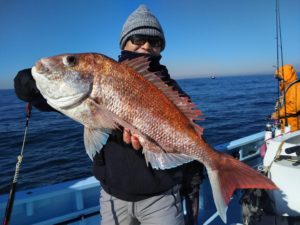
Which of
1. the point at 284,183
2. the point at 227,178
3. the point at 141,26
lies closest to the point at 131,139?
the point at 227,178

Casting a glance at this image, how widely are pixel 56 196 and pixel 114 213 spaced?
1.29 m

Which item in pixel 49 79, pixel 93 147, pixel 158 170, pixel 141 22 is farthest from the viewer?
pixel 141 22

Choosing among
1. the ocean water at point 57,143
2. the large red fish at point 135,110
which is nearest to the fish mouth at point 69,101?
the large red fish at point 135,110

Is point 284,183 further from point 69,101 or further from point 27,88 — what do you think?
point 27,88

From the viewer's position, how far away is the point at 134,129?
2059 millimetres

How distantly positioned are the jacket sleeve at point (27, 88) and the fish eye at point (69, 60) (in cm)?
47

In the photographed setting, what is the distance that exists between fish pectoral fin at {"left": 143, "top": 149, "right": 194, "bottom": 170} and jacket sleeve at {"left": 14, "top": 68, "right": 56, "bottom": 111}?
39.6 inches

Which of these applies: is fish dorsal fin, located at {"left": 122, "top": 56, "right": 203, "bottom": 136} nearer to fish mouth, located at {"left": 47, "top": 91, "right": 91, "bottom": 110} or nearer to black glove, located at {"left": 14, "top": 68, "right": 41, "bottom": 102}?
fish mouth, located at {"left": 47, "top": 91, "right": 91, "bottom": 110}

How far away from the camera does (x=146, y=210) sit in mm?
2422

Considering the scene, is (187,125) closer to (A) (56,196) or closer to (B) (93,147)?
(B) (93,147)

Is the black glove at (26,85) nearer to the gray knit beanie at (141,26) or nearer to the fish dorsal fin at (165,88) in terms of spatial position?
the fish dorsal fin at (165,88)

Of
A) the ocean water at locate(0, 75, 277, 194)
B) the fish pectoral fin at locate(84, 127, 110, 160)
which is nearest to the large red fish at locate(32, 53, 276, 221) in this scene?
the fish pectoral fin at locate(84, 127, 110, 160)

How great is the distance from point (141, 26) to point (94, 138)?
47.1 inches

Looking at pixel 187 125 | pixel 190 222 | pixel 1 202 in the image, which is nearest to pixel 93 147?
pixel 187 125
